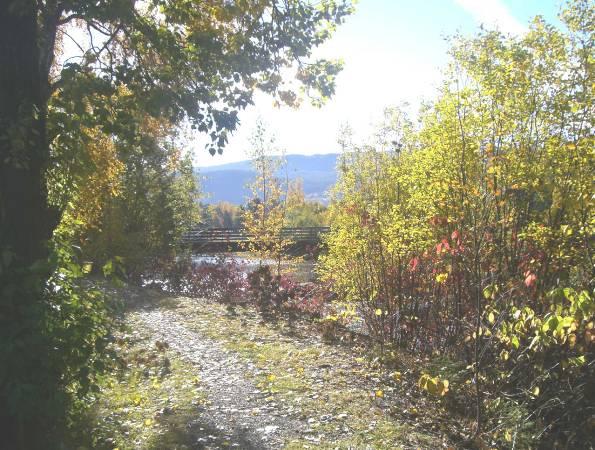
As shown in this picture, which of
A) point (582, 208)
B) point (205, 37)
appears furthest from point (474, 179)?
point (205, 37)

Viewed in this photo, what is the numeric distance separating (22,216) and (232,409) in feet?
10.9

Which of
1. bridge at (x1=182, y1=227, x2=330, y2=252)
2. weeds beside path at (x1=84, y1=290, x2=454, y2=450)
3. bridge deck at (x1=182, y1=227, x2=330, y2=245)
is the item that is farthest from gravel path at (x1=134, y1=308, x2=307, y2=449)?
bridge deck at (x1=182, y1=227, x2=330, y2=245)

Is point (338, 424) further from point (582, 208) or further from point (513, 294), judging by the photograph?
point (582, 208)

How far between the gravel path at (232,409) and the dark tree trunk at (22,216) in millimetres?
1884

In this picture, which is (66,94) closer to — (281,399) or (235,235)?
(281,399)

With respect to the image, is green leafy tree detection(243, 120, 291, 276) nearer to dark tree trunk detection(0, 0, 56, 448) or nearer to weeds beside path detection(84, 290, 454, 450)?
weeds beside path detection(84, 290, 454, 450)

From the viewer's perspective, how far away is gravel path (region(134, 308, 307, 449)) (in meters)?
5.01

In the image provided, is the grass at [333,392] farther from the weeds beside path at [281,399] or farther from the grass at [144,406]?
the grass at [144,406]

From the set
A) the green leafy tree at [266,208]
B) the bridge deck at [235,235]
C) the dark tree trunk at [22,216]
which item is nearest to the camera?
the dark tree trunk at [22,216]

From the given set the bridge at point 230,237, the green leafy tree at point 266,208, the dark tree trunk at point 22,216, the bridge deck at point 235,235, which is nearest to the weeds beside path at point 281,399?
the dark tree trunk at point 22,216

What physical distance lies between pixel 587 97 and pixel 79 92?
477 cm

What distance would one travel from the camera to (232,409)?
229 inches

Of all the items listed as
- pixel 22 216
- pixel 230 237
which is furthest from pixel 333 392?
pixel 230 237

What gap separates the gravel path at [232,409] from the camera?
501 cm
